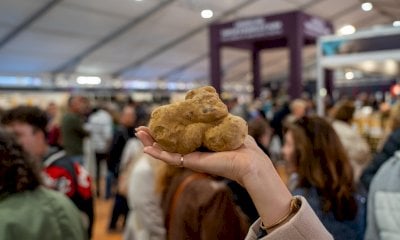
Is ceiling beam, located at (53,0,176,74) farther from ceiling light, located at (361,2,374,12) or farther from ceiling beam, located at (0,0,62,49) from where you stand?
ceiling light, located at (361,2,374,12)

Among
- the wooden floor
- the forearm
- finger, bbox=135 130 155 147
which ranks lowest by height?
the wooden floor

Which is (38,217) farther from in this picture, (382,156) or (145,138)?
(382,156)

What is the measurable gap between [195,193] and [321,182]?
1.62 feet

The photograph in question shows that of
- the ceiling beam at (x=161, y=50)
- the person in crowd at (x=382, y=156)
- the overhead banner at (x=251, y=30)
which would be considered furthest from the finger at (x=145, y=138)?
the ceiling beam at (x=161, y=50)

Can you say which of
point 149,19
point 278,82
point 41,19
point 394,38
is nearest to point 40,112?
point 394,38

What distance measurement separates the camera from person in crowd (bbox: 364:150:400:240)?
59.5 inches

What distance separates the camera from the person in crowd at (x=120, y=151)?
4826 millimetres

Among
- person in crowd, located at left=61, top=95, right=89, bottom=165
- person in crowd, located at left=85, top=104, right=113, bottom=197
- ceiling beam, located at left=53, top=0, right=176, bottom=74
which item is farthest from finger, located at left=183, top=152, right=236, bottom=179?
ceiling beam, located at left=53, top=0, right=176, bottom=74

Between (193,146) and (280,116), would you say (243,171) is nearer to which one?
(193,146)

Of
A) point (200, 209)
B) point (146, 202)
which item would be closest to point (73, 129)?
point (146, 202)

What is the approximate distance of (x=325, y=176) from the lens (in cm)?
172

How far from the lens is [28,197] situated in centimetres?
137

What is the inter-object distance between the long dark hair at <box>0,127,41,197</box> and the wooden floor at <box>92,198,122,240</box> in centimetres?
346

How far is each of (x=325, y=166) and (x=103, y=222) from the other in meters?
4.13
